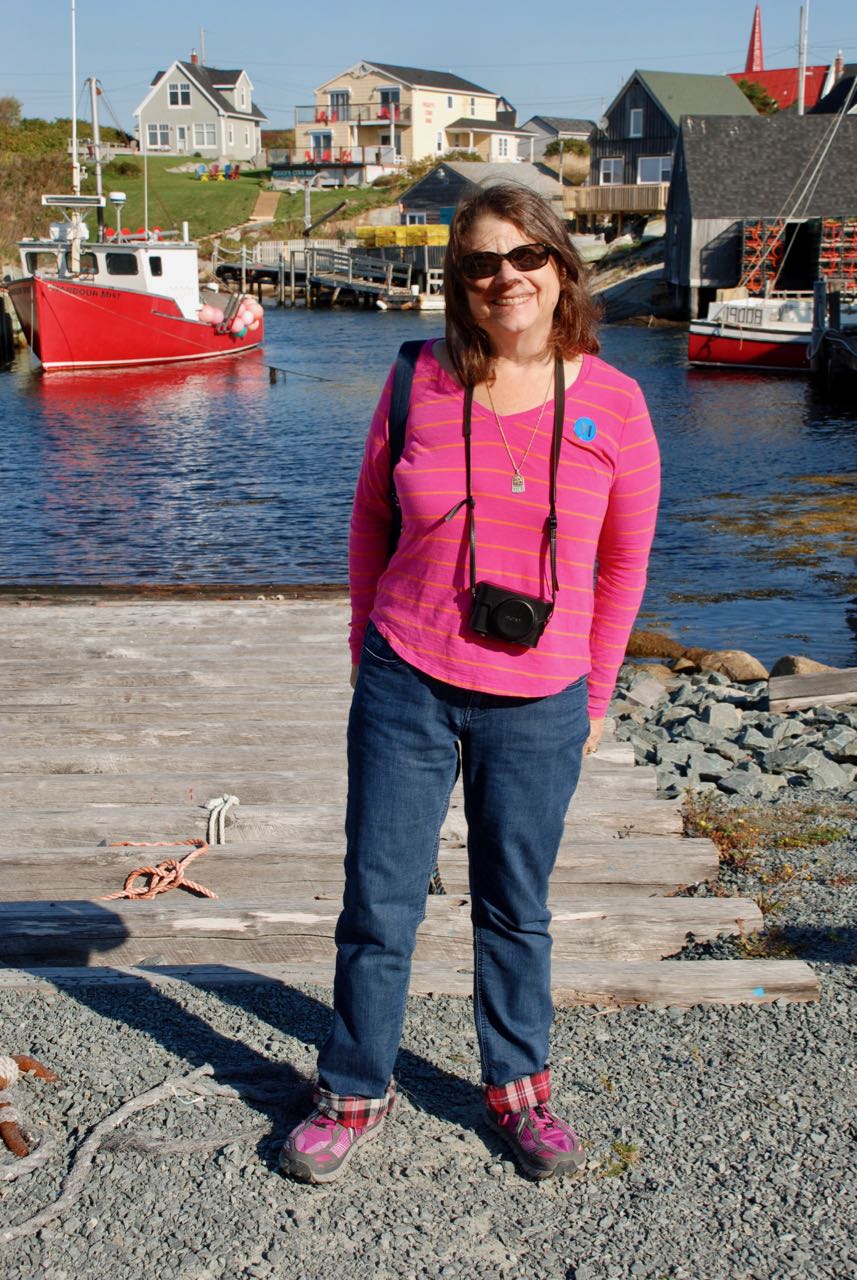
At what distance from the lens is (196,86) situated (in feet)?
286

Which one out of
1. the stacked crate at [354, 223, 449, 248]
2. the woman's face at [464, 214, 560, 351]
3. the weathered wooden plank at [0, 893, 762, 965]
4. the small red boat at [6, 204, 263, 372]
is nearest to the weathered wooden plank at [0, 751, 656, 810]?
the weathered wooden plank at [0, 893, 762, 965]

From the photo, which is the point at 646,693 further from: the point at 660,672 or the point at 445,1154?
the point at 445,1154

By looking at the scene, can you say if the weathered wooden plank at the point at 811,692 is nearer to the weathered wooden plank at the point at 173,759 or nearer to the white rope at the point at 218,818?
the weathered wooden plank at the point at 173,759

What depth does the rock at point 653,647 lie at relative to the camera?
10.3 metres

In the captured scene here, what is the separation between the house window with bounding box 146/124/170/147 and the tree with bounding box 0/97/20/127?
16.2 meters

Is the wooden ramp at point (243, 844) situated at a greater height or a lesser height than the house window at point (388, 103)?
lesser

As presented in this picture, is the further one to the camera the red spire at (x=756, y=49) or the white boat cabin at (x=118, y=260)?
the red spire at (x=756, y=49)

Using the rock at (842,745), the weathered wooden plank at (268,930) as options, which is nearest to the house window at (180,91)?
the rock at (842,745)

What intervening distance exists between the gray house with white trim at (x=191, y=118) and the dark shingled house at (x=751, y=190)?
164 ft

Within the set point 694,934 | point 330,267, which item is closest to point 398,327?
point 330,267

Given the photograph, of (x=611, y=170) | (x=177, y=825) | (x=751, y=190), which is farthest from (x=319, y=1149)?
(x=611, y=170)

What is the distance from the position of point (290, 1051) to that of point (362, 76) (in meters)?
87.9

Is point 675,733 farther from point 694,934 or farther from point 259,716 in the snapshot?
point 694,934

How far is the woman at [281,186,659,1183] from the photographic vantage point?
98.8 inches
